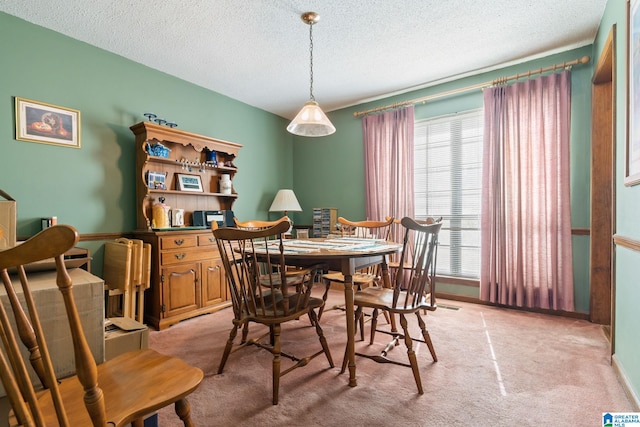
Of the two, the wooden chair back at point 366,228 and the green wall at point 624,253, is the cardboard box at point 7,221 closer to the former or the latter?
the wooden chair back at point 366,228

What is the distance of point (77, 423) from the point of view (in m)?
0.78

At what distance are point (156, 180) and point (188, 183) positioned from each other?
381mm

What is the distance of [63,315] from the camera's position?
1064 mm

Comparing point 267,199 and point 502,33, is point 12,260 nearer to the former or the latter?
point 502,33

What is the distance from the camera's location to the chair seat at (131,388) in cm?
82

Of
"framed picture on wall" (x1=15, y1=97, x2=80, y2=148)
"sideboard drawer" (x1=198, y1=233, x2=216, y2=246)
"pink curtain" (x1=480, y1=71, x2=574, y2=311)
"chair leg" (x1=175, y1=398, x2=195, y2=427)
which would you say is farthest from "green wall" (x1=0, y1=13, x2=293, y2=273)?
"pink curtain" (x1=480, y1=71, x2=574, y2=311)

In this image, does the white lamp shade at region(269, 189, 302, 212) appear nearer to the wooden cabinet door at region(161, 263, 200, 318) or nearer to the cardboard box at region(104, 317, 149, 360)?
the wooden cabinet door at region(161, 263, 200, 318)

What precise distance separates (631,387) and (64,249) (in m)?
2.53

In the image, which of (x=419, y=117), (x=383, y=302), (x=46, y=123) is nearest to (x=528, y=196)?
(x=419, y=117)

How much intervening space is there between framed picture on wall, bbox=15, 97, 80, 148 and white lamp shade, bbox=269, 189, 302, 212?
2283 mm

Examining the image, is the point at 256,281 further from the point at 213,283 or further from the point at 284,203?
the point at 284,203

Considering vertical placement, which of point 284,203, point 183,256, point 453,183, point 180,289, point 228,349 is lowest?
point 228,349

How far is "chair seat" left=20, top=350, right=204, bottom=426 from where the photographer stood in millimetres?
823

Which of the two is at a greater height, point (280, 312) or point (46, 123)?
point (46, 123)
